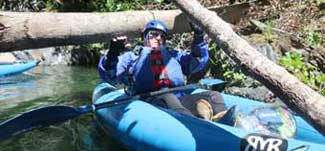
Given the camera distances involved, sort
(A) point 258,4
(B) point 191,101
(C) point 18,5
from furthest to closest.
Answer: (C) point 18,5, (A) point 258,4, (B) point 191,101

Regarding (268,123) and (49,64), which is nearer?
(268,123)

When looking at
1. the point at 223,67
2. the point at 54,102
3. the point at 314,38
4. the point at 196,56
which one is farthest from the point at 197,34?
the point at 54,102

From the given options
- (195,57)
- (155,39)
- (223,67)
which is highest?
(155,39)

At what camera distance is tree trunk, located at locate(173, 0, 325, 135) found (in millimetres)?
3041

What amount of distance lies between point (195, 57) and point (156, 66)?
0.37m

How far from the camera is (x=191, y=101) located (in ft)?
16.2

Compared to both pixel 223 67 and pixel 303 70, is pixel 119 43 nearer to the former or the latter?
pixel 303 70

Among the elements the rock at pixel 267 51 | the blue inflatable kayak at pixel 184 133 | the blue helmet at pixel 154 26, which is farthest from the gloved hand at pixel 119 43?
the rock at pixel 267 51

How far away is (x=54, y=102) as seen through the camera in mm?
7508

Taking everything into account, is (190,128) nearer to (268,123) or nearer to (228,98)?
(268,123)

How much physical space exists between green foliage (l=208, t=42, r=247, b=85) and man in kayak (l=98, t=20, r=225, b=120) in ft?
5.34

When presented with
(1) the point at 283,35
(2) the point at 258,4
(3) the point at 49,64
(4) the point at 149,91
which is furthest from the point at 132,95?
(3) the point at 49,64

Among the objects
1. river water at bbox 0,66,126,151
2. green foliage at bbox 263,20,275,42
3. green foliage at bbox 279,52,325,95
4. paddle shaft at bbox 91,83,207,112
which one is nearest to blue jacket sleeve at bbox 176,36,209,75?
paddle shaft at bbox 91,83,207,112

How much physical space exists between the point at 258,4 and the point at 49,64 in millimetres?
4957
